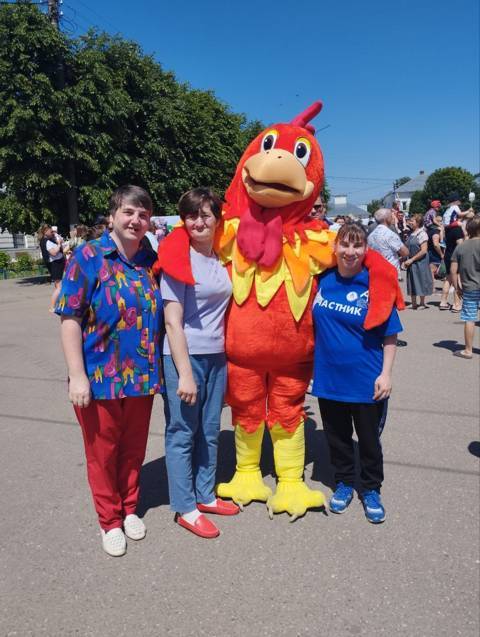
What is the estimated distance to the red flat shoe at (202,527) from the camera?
2647 mm

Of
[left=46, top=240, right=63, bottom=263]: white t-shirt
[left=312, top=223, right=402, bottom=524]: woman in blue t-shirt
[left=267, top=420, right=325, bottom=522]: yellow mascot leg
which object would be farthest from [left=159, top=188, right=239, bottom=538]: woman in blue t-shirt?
[left=46, top=240, right=63, bottom=263]: white t-shirt

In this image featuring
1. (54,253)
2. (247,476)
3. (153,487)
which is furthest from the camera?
(54,253)

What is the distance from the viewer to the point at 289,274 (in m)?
2.75

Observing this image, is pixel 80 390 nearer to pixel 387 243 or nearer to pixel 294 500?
pixel 294 500

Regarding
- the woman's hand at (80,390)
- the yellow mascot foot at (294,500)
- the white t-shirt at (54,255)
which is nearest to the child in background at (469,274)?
the yellow mascot foot at (294,500)

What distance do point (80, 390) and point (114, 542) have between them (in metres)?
0.86

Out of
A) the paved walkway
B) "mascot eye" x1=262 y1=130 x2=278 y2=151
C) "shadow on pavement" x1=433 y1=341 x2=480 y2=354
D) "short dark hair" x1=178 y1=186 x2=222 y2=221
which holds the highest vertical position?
"mascot eye" x1=262 y1=130 x2=278 y2=151

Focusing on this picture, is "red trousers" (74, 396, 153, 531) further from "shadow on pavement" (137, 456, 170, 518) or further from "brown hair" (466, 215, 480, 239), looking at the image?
"brown hair" (466, 215, 480, 239)

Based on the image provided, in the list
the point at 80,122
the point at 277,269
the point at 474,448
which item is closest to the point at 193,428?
the point at 277,269

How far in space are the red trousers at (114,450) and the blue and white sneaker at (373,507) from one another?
1.32 metres

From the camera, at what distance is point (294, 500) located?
2865 millimetres

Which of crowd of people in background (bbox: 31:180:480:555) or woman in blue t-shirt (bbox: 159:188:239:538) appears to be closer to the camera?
crowd of people in background (bbox: 31:180:480:555)

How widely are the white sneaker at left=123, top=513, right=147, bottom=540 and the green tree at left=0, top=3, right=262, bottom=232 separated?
1301 centimetres

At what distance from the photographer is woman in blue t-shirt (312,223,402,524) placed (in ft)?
8.67
